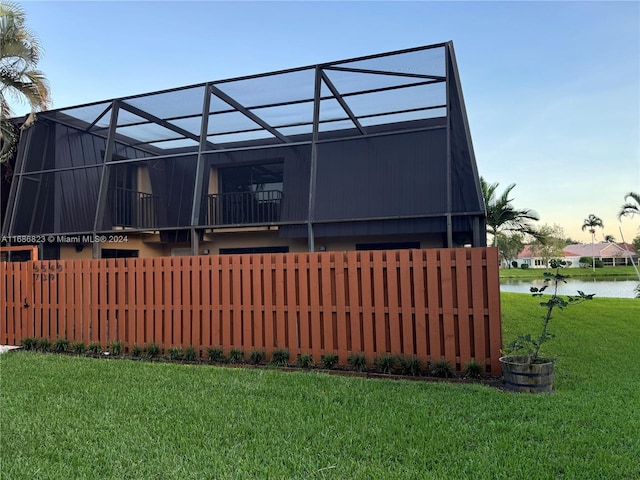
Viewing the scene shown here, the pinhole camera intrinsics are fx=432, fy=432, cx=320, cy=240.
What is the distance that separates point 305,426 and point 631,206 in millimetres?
20821

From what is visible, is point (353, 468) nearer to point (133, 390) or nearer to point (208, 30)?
point (133, 390)

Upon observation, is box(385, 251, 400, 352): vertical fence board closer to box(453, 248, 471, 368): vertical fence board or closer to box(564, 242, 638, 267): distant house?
box(453, 248, 471, 368): vertical fence board

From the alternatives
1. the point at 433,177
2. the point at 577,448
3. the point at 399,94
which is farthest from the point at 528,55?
the point at 577,448

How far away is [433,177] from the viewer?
27.9 ft

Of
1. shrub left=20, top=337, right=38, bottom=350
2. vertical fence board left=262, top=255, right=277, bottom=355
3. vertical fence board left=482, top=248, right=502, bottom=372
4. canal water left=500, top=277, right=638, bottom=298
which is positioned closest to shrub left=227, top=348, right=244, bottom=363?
vertical fence board left=262, top=255, right=277, bottom=355

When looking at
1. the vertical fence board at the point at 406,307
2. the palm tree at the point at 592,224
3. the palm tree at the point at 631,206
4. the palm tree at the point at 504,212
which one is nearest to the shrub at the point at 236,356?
the vertical fence board at the point at 406,307

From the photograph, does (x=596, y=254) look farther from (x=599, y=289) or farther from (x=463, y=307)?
(x=463, y=307)

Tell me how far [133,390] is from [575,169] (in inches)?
790

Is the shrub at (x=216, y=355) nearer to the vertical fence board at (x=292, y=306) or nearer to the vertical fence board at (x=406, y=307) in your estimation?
the vertical fence board at (x=292, y=306)

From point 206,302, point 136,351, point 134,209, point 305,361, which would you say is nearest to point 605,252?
point 134,209

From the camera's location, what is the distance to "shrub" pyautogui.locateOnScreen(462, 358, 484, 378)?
17.2ft

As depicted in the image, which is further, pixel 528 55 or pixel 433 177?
pixel 528 55

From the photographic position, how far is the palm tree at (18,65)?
10.7 meters

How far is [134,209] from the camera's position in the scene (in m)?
10.9
